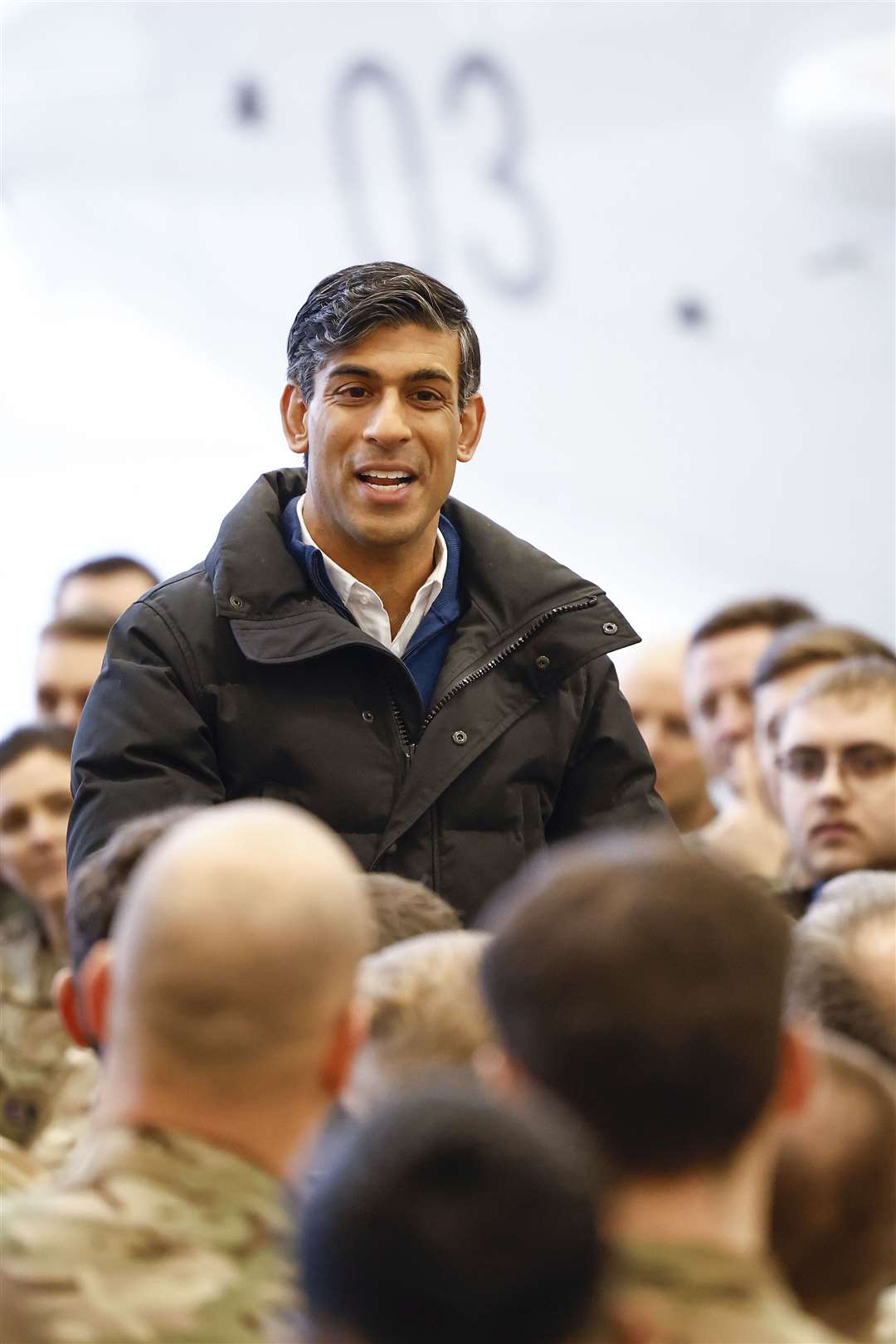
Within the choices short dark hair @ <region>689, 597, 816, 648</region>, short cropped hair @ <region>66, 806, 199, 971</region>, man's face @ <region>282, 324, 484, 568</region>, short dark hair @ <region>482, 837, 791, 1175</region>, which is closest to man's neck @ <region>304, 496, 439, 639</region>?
man's face @ <region>282, 324, 484, 568</region>

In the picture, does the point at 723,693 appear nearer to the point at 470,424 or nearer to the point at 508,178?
the point at 470,424

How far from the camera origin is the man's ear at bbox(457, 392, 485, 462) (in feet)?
10.7

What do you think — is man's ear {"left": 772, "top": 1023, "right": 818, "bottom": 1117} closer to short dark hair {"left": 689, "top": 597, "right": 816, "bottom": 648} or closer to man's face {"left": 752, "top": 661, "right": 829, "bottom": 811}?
man's face {"left": 752, "top": 661, "right": 829, "bottom": 811}

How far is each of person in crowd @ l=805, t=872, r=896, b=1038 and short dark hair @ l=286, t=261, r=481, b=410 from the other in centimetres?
88

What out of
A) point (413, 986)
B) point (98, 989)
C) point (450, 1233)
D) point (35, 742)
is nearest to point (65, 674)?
point (35, 742)

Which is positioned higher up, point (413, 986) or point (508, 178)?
point (508, 178)

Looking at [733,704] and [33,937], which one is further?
[733,704]

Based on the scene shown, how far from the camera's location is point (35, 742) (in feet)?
14.0

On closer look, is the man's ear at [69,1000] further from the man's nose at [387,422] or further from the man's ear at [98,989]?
the man's nose at [387,422]

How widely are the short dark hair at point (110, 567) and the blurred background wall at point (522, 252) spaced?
0.86 meters

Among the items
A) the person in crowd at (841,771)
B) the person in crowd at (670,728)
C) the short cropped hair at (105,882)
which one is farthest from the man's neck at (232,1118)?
the person in crowd at (670,728)

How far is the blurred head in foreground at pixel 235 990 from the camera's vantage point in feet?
5.30

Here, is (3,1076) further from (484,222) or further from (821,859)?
(484,222)

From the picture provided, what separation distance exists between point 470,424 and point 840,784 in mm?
1001
